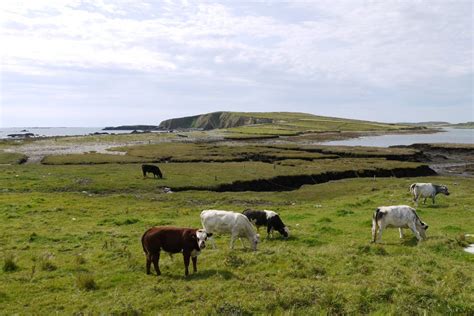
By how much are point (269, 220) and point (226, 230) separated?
3377 millimetres

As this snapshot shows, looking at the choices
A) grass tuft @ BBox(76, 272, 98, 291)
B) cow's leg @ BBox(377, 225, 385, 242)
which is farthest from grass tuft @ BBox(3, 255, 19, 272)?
cow's leg @ BBox(377, 225, 385, 242)

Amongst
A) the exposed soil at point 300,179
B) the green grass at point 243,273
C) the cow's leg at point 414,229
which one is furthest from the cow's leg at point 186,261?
the exposed soil at point 300,179

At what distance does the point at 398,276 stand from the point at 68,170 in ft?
147

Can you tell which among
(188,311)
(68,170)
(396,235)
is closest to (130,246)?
(188,311)

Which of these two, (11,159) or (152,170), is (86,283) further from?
(11,159)

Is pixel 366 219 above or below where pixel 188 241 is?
below

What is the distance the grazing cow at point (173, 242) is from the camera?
524 inches

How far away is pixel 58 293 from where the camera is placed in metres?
12.1

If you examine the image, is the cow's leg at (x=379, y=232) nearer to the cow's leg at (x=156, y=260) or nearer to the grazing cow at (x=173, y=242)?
the grazing cow at (x=173, y=242)

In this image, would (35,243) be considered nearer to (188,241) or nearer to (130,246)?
(130,246)

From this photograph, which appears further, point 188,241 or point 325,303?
point 188,241

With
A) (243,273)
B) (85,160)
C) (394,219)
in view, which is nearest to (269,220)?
(394,219)

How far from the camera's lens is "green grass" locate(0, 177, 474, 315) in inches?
428

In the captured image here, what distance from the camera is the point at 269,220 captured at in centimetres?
1981
